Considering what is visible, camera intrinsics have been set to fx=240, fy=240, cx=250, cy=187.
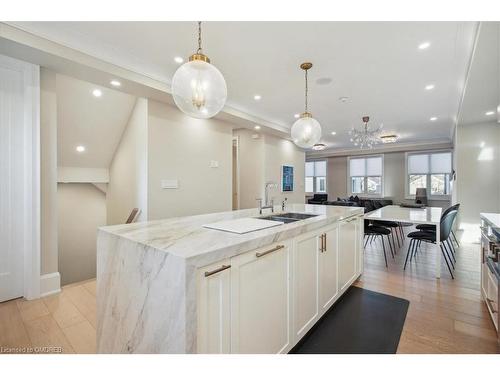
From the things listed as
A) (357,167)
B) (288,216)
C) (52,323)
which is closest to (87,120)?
(52,323)

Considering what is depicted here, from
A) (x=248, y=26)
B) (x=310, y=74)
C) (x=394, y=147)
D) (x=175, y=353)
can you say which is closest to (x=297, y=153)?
(x=394, y=147)

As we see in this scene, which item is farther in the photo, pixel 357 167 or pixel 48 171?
pixel 357 167

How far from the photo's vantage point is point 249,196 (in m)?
6.20

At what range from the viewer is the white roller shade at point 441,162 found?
7926mm

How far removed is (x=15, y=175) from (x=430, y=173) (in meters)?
10.3

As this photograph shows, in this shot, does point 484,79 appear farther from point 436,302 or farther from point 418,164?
point 418,164

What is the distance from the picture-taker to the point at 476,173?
504 centimetres

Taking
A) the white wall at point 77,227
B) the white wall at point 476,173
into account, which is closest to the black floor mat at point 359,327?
the white wall at point 476,173

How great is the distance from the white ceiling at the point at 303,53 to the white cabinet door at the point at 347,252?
1.86m

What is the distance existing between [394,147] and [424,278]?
647 centimetres

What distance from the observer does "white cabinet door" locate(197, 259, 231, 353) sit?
1.04 m

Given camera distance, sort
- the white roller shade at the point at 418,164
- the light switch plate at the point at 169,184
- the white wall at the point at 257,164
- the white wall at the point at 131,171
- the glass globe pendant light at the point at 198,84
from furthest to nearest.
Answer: the white roller shade at the point at 418,164 → the white wall at the point at 257,164 → the light switch plate at the point at 169,184 → the white wall at the point at 131,171 → the glass globe pendant light at the point at 198,84

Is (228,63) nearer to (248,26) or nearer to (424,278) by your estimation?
(248,26)

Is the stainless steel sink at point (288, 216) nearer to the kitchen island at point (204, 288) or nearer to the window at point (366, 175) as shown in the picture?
the kitchen island at point (204, 288)
